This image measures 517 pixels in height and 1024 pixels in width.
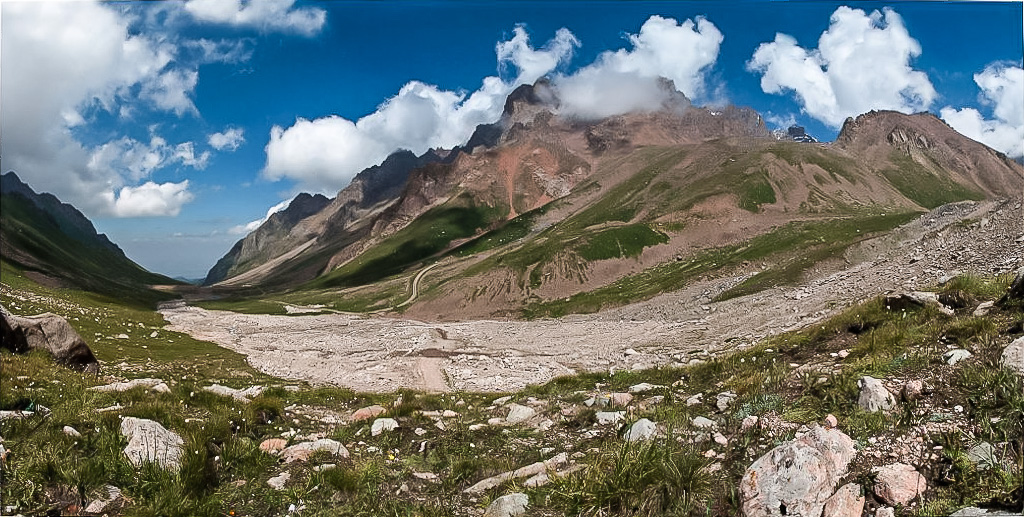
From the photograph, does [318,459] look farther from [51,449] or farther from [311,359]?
[311,359]

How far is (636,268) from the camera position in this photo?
148 meters

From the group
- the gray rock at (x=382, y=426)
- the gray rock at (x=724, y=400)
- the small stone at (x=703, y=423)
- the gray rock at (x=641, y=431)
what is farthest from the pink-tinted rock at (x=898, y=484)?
the gray rock at (x=382, y=426)


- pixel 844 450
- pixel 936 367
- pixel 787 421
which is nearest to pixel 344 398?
pixel 787 421

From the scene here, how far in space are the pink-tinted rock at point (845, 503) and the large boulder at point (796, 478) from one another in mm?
73

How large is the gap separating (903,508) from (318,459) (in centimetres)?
879

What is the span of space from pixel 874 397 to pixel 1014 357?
266cm

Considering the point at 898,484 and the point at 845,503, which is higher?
the point at 898,484

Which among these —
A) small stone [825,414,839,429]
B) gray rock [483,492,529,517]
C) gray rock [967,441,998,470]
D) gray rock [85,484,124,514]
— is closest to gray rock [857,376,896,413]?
small stone [825,414,839,429]

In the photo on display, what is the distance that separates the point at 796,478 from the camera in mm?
6012

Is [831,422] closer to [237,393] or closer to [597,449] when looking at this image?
[597,449]

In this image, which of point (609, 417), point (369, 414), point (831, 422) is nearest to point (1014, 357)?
point (831, 422)

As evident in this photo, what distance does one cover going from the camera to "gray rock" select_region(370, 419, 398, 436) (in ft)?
35.1

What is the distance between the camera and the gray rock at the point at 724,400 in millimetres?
9982

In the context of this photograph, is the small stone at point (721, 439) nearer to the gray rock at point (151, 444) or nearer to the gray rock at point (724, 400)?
Answer: the gray rock at point (724, 400)
